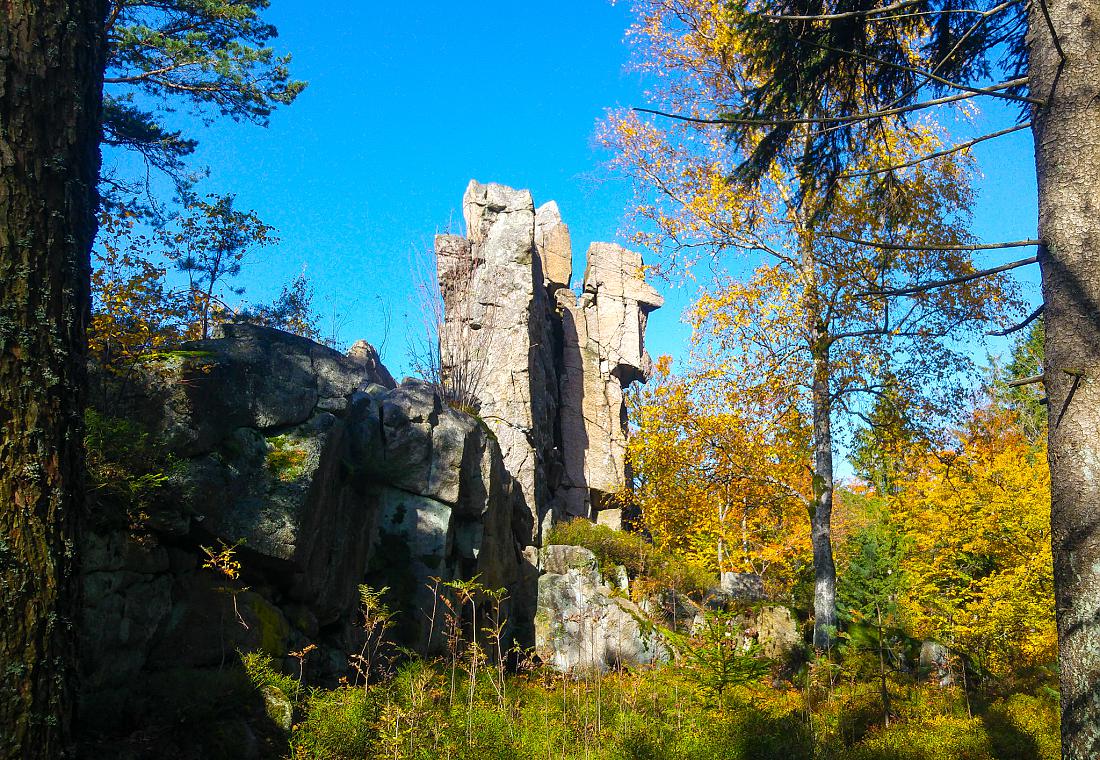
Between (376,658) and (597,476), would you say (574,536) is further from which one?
(376,658)

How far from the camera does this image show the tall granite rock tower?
1808 cm

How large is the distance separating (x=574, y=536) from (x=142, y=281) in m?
12.0

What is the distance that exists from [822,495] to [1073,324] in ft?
24.4

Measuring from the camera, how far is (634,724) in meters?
5.58

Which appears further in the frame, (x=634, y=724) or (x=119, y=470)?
(x=634, y=724)

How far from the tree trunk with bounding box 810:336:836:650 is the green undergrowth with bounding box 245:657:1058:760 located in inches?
79.3

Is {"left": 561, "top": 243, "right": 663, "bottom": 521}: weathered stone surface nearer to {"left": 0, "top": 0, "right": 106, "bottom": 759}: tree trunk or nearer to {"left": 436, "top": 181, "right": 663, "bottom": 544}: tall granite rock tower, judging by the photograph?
{"left": 436, "top": 181, "right": 663, "bottom": 544}: tall granite rock tower

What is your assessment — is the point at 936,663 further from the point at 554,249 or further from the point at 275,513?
the point at 554,249

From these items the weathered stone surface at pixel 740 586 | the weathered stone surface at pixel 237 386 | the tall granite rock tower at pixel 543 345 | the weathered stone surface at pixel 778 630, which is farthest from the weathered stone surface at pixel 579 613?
the weathered stone surface at pixel 237 386

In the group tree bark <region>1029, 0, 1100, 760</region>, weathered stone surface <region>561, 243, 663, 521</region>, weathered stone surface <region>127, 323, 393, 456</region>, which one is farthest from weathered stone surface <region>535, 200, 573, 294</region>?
tree bark <region>1029, 0, 1100, 760</region>

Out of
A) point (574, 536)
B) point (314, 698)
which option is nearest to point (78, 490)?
point (314, 698)

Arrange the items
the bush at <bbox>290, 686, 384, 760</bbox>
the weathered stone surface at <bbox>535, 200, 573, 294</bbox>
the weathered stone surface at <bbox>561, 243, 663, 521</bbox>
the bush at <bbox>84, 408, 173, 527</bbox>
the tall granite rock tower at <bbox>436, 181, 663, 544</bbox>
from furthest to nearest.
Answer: the weathered stone surface at <bbox>535, 200, 573, 294</bbox> → the weathered stone surface at <bbox>561, 243, 663, 521</bbox> → the tall granite rock tower at <bbox>436, 181, 663, 544</bbox> → the bush at <bbox>84, 408, 173, 527</bbox> → the bush at <bbox>290, 686, 384, 760</bbox>

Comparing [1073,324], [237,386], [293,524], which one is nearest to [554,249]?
[237,386]

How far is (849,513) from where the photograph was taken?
3678 centimetres
